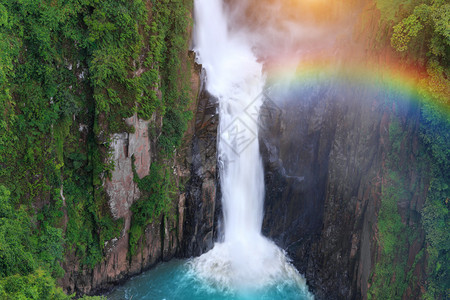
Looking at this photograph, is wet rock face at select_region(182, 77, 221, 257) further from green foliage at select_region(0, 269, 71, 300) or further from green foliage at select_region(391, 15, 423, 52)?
green foliage at select_region(0, 269, 71, 300)

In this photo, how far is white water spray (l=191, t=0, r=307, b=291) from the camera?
1304 centimetres

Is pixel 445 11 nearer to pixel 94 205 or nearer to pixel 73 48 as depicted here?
pixel 73 48

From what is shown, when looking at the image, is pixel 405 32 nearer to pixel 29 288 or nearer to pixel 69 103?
pixel 69 103

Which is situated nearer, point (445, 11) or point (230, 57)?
point (445, 11)

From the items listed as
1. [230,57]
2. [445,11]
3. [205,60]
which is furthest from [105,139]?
[445,11]

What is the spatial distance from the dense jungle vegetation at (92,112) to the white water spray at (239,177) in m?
3.57

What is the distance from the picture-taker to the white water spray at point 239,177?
13039 millimetres

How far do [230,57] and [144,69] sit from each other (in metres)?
6.61

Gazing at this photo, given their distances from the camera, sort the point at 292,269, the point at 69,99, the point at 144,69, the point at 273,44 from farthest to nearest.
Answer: the point at 273,44 < the point at 292,269 < the point at 144,69 < the point at 69,99

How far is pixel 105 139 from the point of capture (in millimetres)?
9789


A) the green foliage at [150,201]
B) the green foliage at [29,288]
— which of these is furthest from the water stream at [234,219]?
the green foliage at [29,288]

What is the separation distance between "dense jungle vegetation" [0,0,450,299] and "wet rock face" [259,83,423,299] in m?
0.81

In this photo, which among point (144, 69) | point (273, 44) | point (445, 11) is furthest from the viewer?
point (273, 44)

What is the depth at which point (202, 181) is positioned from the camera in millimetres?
13031
